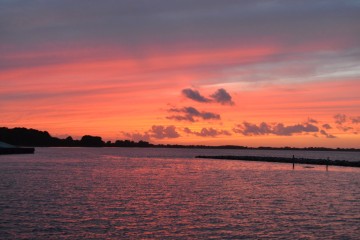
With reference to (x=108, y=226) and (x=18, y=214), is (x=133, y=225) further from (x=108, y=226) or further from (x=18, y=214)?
(x=18, y=214)

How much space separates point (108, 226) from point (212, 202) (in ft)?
55.2

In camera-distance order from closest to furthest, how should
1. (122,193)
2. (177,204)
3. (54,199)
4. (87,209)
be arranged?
(87,209) → (177,204) → (54,199) → (122,193)

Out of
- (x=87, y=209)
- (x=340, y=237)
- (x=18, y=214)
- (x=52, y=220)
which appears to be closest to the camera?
(x=340, y=237)

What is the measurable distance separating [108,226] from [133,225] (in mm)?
1879

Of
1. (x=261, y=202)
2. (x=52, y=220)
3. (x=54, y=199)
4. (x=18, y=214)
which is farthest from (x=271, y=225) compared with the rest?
(x=54, y=199)

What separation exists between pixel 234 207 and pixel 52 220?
17.4 metres

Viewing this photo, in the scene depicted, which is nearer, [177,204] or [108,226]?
[108,226]

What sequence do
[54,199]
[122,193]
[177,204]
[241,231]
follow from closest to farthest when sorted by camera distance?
1. [241,231]
2. [177,204]
3. [54,199]
4. [122,193]

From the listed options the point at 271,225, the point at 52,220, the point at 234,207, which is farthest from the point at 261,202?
the point at 52,220

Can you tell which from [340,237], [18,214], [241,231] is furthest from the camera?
[18,214]

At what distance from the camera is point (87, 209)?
138 ft

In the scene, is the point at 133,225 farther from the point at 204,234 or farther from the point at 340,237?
the point at 340,237

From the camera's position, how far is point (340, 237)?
1200 inches

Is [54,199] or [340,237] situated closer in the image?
[340,237]
